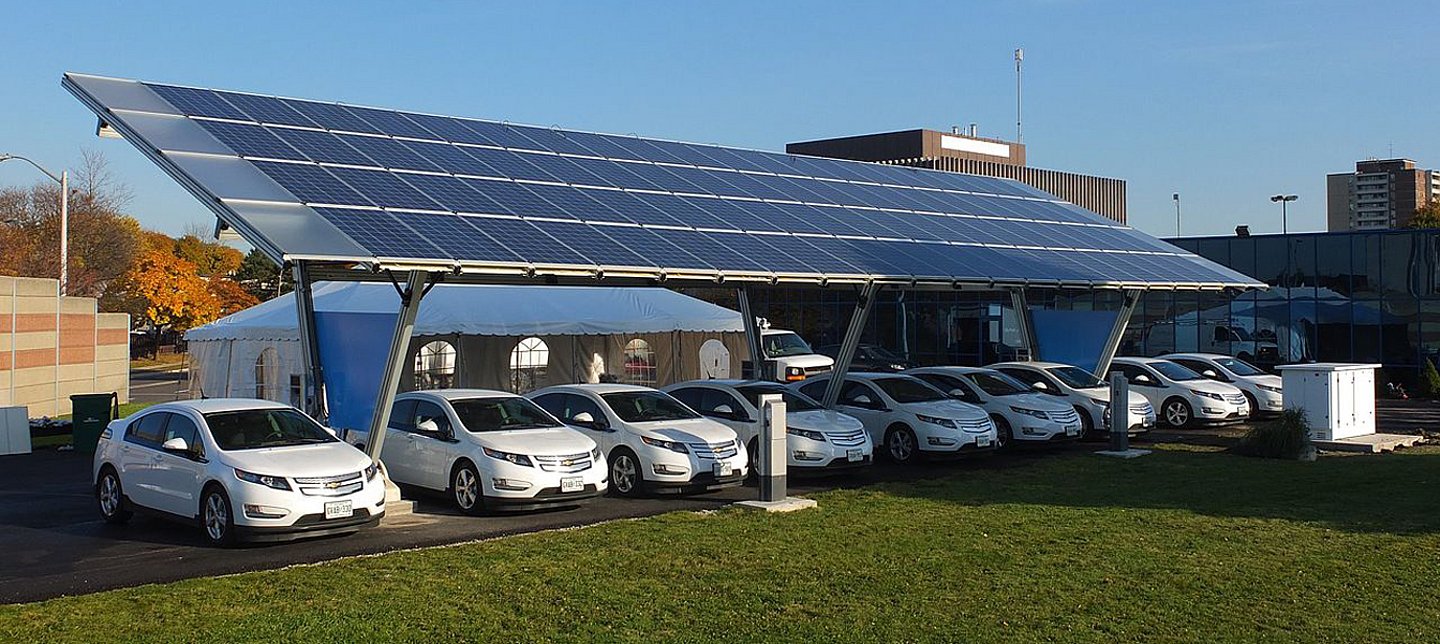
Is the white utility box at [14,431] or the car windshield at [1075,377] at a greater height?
the car windshield at [1075,377]

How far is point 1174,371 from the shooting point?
27891 millimetres

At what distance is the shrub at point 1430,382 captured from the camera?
35188 millimetres

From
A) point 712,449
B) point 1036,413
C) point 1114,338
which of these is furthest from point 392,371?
point 1114,338

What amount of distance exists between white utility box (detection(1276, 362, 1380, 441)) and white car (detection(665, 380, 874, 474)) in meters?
9.08

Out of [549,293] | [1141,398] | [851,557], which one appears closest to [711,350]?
[549,293]

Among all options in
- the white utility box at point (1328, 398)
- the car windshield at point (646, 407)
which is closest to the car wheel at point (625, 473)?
the car windshield at point (646, 407)

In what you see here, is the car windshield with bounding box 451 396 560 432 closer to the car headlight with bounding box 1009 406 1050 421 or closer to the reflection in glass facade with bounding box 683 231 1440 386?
the car headlight with bounding box 1009 406 1050 421

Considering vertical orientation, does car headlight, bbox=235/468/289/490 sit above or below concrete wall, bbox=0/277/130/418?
below

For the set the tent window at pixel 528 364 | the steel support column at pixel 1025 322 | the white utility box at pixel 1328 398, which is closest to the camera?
the white utility box at pixel 1328 398

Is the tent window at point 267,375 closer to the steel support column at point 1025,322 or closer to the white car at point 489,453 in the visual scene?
the white car at point 489,453

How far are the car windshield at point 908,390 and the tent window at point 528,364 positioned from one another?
416 inches

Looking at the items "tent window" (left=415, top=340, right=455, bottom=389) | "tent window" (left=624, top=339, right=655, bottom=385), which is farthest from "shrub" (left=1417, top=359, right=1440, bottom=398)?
"tent window" (left=415, top=340, right=455, bottom=389)

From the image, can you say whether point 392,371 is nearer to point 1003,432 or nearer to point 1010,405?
point 1003,432

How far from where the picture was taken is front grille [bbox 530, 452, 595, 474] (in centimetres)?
1562
